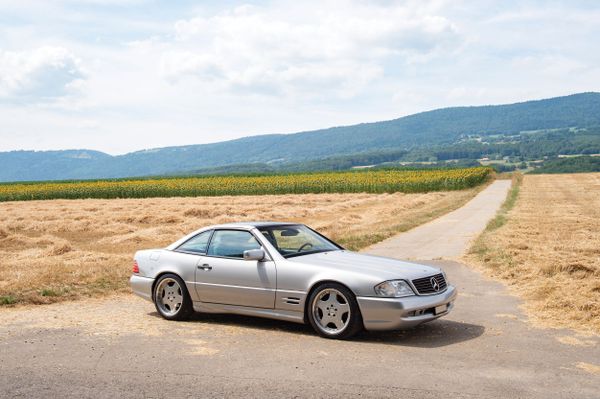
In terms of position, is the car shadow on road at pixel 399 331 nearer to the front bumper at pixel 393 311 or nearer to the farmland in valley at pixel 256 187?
the front bumper at pixel 393 311

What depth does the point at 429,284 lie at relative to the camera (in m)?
8.52

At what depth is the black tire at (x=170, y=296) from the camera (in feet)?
31.7

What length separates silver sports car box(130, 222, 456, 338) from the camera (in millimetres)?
8156

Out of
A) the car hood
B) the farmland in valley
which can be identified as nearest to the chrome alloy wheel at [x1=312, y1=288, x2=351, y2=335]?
the car hood

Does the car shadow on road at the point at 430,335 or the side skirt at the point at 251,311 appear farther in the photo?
the side skirt at the point at 251,311

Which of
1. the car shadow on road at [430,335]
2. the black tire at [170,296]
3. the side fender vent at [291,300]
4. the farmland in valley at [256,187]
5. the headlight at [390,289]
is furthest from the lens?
the farmland in valley at [256,187]

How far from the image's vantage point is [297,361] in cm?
734

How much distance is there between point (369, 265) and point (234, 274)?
187 cm

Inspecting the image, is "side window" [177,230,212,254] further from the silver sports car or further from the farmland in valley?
the farmland in valley

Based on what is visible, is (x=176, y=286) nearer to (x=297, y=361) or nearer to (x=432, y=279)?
(x=297, y=361)

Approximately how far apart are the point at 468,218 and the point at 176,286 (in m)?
20.5

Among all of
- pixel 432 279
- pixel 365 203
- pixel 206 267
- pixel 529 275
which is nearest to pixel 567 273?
pixel 529 275

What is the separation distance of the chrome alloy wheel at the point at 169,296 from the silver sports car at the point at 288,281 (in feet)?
0.05

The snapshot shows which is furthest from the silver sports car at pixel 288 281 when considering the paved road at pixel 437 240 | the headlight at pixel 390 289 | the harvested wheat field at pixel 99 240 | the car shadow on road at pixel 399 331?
the paved road at pixel 437 240
